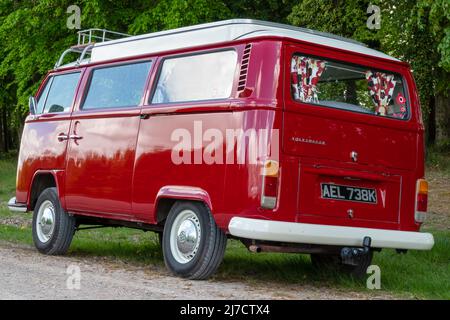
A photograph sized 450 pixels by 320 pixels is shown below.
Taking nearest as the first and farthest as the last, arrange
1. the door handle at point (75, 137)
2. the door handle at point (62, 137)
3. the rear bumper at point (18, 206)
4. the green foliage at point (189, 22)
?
the door handle at point (75, 137)
the door handle at point (62, 137)
the rear bumper at point (18, 206)
the green foliage at point (189, 22)

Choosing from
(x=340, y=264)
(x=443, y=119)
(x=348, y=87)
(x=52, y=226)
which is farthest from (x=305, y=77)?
(x=443, y=119)

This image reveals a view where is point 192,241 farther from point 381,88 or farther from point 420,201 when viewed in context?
point 381,88

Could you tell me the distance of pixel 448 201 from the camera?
1688cm

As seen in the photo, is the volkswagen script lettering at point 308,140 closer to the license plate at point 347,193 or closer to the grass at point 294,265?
the license plate at point 347,193

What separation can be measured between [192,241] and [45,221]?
10.6 ft

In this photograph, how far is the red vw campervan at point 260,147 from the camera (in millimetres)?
6914

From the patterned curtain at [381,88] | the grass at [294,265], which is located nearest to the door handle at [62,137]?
the grass at [294,265]

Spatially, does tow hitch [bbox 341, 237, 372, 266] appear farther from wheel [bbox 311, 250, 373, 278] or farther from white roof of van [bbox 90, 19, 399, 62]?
white roof of van [bbox 90, 19, 399, 62]

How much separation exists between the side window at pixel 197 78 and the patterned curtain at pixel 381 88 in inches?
58.5

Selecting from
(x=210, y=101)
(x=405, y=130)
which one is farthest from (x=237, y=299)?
(x=405, y=130)


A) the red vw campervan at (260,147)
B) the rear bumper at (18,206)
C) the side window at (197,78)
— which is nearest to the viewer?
the red vw campervan at (260,147)

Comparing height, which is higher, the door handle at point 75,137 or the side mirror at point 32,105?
the side mirror at point 32,105

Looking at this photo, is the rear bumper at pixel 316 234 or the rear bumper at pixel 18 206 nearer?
the rear bumper at pixel 316 234

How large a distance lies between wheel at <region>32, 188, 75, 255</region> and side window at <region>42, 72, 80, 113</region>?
3.57ft
